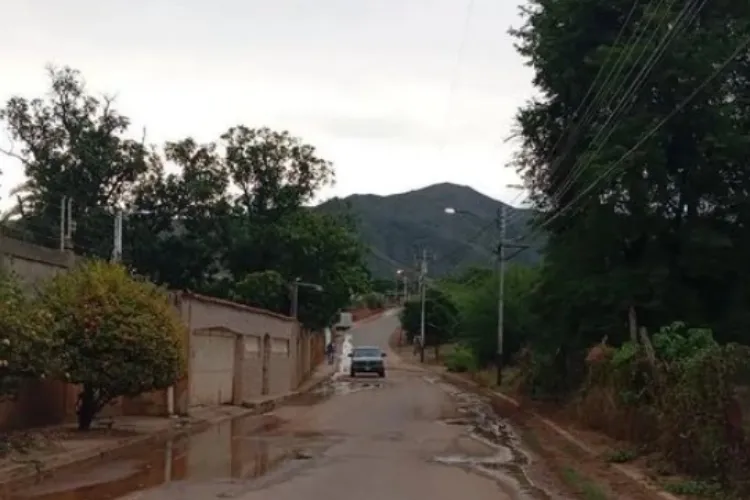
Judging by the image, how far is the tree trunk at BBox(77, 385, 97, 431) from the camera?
22.4 m

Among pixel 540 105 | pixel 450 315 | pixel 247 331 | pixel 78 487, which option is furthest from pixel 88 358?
pixel 450 315

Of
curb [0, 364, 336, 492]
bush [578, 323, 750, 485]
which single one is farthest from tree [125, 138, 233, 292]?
bush [578, 323, 750, 485]

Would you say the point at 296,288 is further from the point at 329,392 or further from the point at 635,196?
the point at 635,196

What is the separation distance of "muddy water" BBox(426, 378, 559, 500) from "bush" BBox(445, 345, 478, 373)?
36.2m

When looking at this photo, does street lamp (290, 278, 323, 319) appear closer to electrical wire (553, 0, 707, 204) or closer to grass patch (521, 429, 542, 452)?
electrical wire (553, 0, 707, 204)

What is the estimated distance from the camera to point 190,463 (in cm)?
1838

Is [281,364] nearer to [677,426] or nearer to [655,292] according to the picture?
[655,292]

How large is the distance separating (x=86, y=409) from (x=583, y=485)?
36.6ft

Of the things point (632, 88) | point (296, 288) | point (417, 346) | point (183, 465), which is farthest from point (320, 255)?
point (183, 465)

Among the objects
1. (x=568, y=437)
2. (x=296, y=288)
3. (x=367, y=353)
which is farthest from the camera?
(x=367, y=353)

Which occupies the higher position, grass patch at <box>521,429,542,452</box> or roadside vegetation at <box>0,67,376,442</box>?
roadside vegetation at <box>0,67,376,442</box>

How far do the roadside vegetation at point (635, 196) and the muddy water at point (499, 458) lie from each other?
6.59 ft

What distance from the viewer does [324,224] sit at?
64438 millimetres

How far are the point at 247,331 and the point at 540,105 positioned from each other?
15297 millimetres
